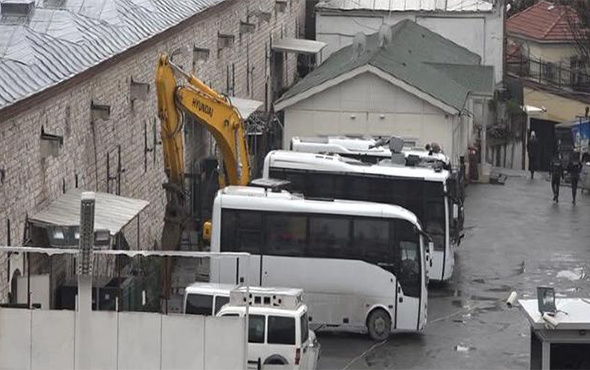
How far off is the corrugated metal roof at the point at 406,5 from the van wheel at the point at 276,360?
28.0 meters

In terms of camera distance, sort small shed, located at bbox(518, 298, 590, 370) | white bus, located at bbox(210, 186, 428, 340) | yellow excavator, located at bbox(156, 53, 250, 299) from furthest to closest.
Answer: yellow excavator, located at bbox(156, 53, 250, 299) → white bus, located at bbox(210, 186, 428, 340) → small shed, located at bbox(518, 298, 590, 370)

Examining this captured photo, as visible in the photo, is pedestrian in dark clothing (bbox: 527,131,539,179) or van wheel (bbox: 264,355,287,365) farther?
pedestrian in dark clothing (bbox: 527,131,539,179)

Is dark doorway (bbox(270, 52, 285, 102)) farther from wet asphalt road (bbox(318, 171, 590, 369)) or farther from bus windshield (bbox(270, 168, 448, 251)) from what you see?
bus windshield (bbox(270, 168, 448, 251))

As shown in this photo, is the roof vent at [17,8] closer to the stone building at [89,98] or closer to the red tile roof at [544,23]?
the stone building at [89,98]

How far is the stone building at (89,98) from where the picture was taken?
2162 cm

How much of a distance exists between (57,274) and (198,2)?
12.5 m

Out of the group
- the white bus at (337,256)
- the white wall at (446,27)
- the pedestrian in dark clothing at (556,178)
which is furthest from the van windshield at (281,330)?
the white wall at (446,27)

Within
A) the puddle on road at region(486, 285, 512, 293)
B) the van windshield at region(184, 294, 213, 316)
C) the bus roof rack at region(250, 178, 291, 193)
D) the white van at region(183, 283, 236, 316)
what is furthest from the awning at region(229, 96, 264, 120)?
the van windshield at region(184, 294, 213, 316)

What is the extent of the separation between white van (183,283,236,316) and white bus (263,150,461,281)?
241 inches

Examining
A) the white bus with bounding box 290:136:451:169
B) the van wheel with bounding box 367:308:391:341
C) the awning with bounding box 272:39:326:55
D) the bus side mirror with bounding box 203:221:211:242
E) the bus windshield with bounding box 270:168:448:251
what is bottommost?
the van wheel with bounding box 367:308:391:341

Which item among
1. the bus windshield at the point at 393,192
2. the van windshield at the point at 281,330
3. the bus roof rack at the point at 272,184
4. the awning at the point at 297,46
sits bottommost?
the van windshield at the point at 281,330

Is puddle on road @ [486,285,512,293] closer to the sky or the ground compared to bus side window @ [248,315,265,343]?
closer to the ground

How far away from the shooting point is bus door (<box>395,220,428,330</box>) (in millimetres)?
24438

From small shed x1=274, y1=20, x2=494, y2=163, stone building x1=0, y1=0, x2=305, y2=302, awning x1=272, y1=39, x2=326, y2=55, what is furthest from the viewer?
awning x1=272, y1=39, x2=326, y2=55
